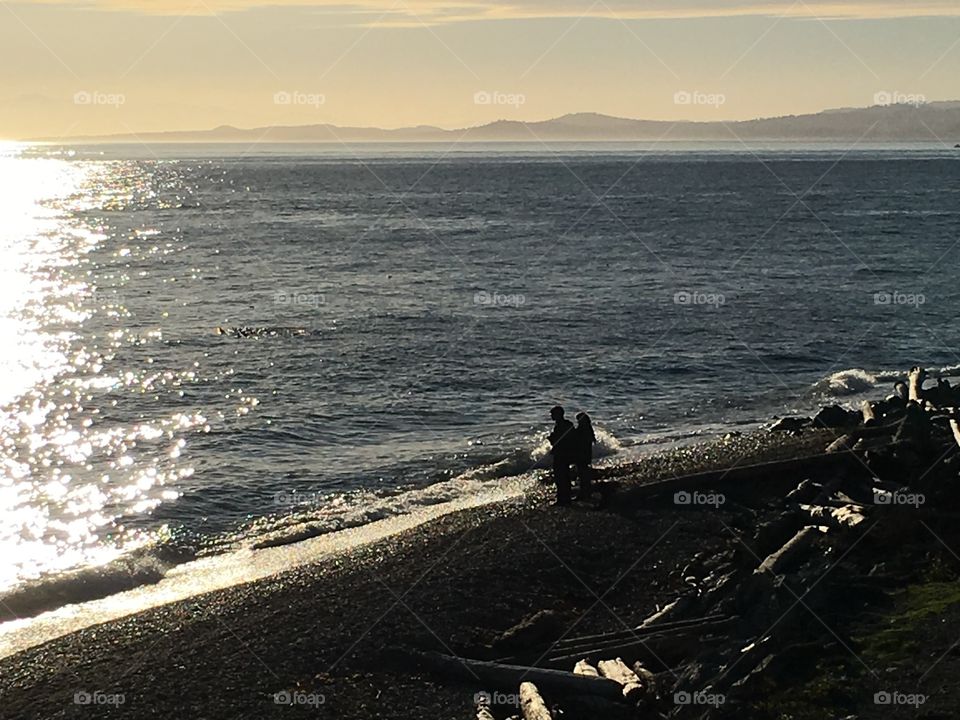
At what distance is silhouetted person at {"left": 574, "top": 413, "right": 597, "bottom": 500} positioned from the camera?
22.9 meters

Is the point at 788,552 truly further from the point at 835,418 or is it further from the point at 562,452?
the point at 835,418

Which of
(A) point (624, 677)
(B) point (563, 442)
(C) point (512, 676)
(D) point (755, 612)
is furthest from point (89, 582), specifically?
(D) point (755, 612)

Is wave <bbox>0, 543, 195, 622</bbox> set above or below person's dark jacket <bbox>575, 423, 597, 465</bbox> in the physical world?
below

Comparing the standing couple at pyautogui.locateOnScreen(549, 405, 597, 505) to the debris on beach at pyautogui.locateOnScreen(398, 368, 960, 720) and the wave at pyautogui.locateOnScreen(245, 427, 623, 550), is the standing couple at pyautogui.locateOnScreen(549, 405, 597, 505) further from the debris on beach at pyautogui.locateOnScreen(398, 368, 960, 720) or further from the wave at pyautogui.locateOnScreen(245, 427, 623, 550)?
the wave at pyautogui.locateOnScreen(245, 427, 623, 550)

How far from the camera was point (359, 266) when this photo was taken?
78.2 metres

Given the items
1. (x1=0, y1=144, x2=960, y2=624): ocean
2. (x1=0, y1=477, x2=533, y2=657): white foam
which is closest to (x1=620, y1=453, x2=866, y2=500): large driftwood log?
(x1=0, y1=477, x2=533, y2=657): white foam

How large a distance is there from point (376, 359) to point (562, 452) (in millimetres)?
22079

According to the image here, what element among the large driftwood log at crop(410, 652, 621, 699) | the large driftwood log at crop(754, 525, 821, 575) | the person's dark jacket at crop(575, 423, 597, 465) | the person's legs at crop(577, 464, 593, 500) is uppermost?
the person's dark jacket at crop(575, 423, 597, 465)

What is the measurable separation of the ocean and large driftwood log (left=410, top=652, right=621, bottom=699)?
29.6 ft

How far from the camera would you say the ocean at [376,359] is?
89.1 feet

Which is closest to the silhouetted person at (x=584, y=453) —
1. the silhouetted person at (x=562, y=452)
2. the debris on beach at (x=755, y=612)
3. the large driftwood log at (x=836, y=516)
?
the silhouetted person at (x=562, y=452)

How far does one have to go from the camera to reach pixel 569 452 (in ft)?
75.7

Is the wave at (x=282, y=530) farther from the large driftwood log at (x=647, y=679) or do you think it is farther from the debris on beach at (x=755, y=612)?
the large driftwood log at (x=647, y=679)

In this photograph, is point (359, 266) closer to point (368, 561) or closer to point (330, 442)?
point (330, 442)
